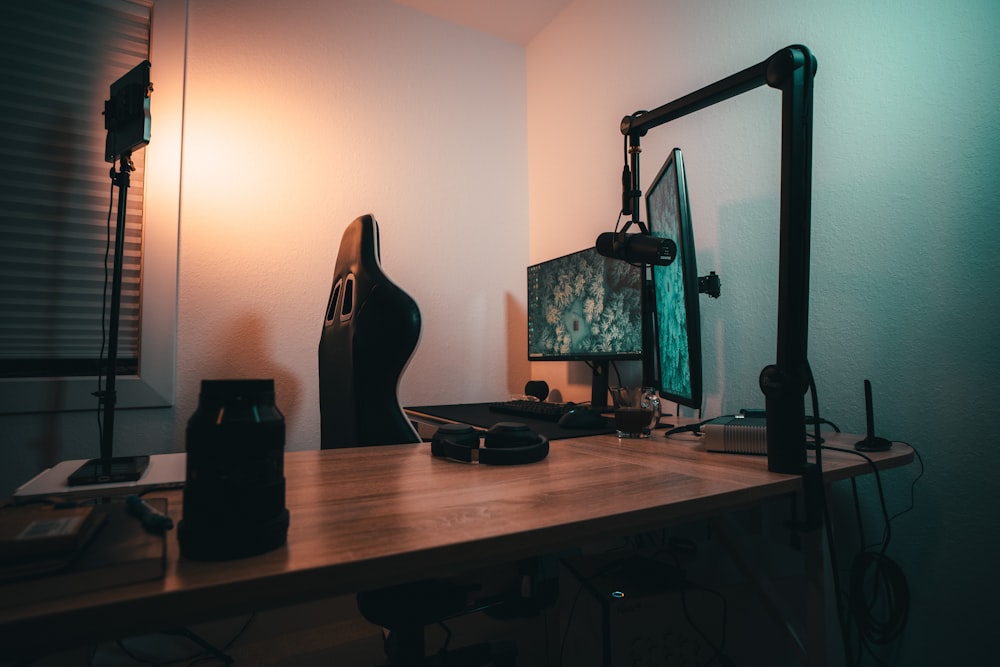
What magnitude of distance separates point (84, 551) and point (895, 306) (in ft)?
4.92

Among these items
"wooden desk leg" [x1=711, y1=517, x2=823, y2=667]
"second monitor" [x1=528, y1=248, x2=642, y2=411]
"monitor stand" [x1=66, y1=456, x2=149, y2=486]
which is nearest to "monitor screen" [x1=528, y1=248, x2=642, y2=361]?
"second monitor" [x1=528, y1=248, x2=642, y2=411]

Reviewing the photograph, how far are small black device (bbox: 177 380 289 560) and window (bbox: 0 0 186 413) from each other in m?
1.74

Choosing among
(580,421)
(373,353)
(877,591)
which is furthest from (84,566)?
(877,591)

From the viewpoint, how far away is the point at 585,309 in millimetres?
1845

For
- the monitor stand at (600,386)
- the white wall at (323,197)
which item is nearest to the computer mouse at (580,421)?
the monitor stand at (600,386)

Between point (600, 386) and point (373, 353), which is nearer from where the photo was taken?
point (373, 353)

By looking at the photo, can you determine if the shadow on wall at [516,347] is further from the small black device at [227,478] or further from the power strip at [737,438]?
the small black device at [227,478]

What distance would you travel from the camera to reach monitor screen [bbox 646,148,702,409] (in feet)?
3.48

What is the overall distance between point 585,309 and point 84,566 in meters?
1.63

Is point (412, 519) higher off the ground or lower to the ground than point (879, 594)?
higher

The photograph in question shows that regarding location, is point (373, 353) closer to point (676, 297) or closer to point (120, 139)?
point (676, 297)

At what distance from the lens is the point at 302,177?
2.14 m

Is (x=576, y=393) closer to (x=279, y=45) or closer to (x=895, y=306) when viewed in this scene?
(x=895, y=306)

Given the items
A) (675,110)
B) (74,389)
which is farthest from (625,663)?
(74,389)
